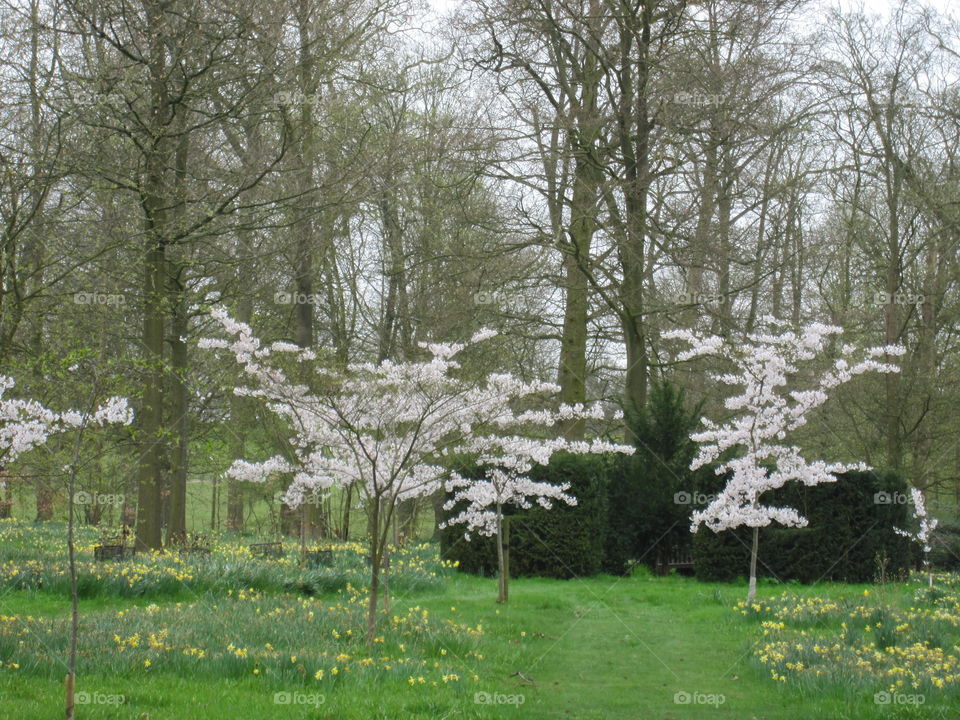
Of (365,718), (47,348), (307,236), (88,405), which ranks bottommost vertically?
(365,718)

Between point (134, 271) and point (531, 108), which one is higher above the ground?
point (531, 108)

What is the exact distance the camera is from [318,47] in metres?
15.5

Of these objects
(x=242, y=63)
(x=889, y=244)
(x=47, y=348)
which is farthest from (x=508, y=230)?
(x=889, y=244)

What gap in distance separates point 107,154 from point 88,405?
28.8 feet

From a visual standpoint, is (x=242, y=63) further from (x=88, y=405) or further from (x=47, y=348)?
(x=88, y=405)
